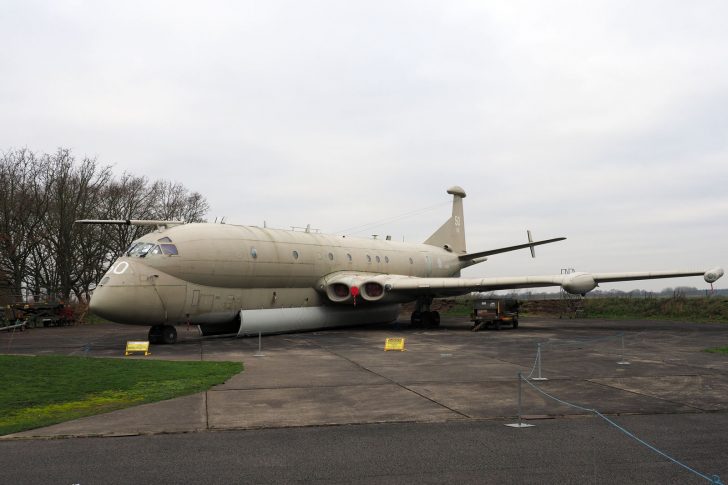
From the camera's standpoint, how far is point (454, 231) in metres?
39.0

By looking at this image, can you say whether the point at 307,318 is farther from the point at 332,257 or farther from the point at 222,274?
the point at 222,274

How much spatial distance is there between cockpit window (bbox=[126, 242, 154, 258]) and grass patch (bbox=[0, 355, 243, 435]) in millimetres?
5617

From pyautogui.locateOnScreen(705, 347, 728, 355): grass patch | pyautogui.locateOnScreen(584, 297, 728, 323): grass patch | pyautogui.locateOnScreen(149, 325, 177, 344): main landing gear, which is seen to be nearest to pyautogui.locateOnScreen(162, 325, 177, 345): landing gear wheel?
pyautogui.locateOnScreen(149, 325, 177, 344): main landing gear

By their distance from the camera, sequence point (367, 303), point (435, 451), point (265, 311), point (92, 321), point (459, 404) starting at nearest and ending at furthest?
point (435, 451) → point (459, 404) → point (265, 311) → point (367, 303) → point (92, 321)

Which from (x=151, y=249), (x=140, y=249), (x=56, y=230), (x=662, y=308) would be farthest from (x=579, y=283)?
(x=56, y=230)

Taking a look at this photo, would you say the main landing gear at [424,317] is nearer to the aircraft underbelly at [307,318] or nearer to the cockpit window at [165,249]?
the aircraft underbelly at [307,318]

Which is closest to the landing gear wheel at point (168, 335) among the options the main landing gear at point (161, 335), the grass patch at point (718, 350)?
the main landing gear at point (161, 335)

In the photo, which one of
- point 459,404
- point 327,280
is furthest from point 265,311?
point 459,404

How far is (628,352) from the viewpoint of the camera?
16.7m

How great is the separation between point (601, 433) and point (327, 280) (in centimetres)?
2006

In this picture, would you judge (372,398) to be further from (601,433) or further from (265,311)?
(265,311)

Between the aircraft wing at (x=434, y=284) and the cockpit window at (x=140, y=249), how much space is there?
28.2 ft

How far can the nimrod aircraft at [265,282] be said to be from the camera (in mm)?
19891

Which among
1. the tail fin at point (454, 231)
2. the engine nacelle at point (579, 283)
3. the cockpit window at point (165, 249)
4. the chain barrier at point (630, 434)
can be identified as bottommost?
the chain barrier at point (630, 434)
